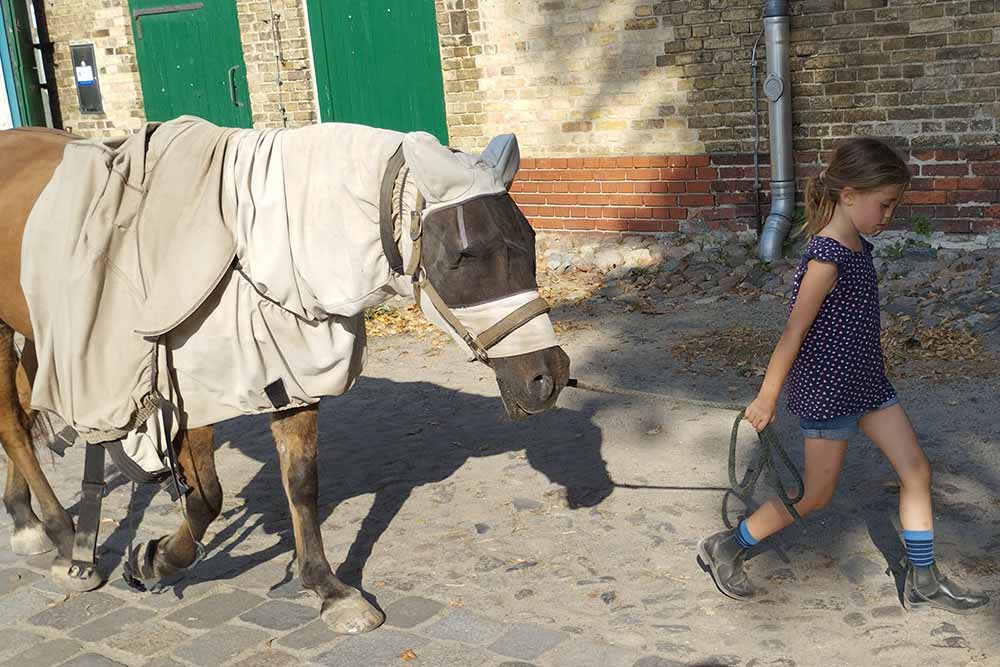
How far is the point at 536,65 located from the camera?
999cm

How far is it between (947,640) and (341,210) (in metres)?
2.33

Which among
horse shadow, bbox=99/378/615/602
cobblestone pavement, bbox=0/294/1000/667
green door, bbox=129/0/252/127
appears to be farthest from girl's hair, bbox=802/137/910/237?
green door, bbox=129/0/252/127

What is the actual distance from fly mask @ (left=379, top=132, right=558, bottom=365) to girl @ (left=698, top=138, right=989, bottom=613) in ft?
2.73

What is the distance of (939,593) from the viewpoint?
147 inches

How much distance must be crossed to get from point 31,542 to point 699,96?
612 centimetres

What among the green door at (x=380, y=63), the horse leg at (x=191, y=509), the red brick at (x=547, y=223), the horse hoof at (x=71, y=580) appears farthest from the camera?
the green door at (x=380, y=63)

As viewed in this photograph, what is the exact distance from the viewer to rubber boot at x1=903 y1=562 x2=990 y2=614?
372cm

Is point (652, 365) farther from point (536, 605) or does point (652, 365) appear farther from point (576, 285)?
point (536, 605)

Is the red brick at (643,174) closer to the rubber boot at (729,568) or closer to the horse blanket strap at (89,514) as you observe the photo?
the rubber boot at (729,568)

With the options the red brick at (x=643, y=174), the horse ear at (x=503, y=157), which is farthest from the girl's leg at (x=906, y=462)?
the red brick at (x=643, y=174)

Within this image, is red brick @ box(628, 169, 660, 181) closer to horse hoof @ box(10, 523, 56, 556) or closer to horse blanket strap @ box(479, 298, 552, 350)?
horse hoof @ box(10, 523, 56, 556)

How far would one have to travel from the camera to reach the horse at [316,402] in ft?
11.4

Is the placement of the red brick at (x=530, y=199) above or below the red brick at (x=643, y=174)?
below

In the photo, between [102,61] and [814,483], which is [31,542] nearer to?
[814,483]
